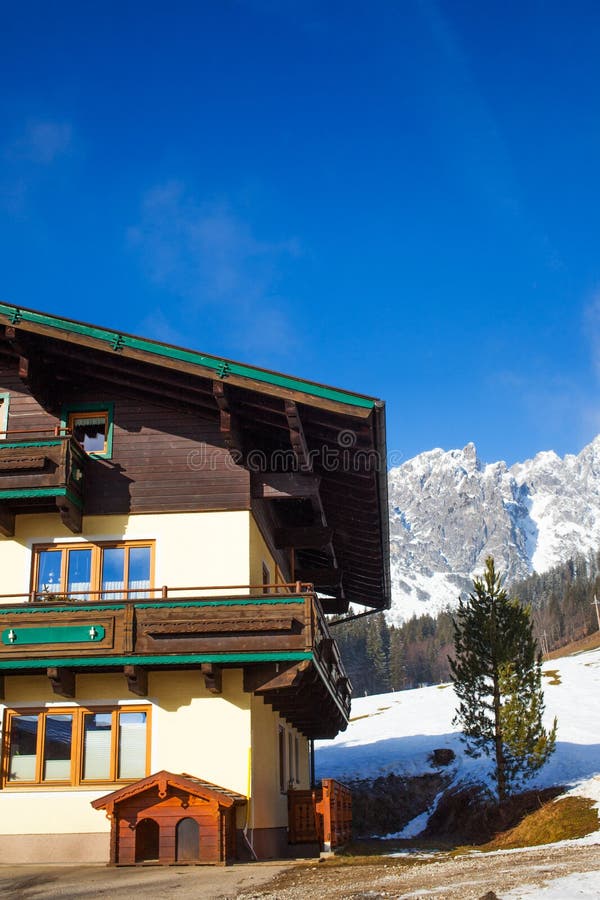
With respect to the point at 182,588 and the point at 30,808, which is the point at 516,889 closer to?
the point at 182,588

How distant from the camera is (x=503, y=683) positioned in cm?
3450

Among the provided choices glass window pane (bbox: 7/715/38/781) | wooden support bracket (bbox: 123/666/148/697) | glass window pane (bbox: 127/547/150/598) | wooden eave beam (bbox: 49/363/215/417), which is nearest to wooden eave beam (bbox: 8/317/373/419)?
wooden eave beam (bbox: 49/363/215/417)

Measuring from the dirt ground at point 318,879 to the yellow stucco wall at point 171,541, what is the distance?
256 inches

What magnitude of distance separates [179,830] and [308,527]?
33.5ft

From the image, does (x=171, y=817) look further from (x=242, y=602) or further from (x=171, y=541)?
(x=171, y=541)

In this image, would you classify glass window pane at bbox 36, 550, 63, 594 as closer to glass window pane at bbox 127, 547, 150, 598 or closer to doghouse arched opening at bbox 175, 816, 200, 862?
glass window pane at bbox 127, 547, 150, 598

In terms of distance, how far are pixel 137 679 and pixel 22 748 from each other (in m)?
3.39

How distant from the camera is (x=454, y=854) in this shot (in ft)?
69.9

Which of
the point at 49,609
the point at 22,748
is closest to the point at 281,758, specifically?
the point at 22,748

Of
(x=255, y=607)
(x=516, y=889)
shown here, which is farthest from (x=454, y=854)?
(x=516, y=889)

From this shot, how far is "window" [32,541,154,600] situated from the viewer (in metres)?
22.4

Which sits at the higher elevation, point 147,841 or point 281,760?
point 281,760

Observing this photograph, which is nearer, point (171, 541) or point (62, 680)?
point (62, 680)

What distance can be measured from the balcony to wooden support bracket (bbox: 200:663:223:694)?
0.02m
